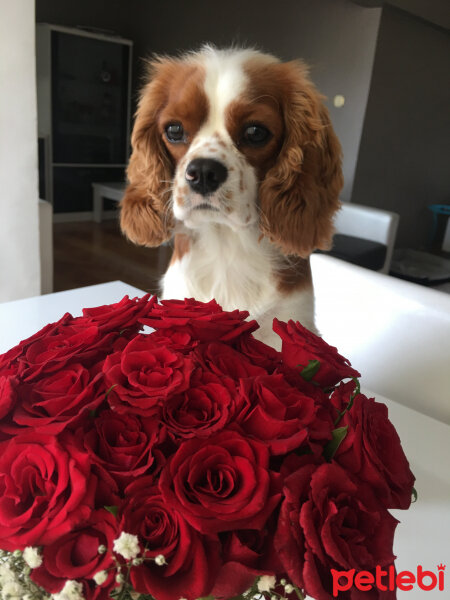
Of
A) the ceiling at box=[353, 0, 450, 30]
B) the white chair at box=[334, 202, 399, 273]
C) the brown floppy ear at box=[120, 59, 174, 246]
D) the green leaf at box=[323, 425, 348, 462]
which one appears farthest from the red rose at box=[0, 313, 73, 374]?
the ceiling at box=[353, 0, 450, 30]

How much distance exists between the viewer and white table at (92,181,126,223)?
16.1 feet

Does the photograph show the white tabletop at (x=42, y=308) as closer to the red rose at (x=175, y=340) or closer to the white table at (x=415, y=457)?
the white table at (x=415, y=457)

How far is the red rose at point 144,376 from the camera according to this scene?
1.02 feet

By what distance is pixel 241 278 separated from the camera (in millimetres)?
897

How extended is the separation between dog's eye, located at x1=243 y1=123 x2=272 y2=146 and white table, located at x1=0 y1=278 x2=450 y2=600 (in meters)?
0.40

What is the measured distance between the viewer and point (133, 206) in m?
0.93

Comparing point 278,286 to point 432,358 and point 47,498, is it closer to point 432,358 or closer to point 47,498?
point 432,358

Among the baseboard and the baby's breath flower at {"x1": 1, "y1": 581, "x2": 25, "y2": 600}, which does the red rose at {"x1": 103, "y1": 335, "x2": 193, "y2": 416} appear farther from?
the baseboard

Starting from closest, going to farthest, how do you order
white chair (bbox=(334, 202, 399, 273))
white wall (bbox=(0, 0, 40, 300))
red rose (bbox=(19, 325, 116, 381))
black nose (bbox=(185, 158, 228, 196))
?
1. red rose (bbox=(19, 325, 116, 381))
2. black nose (bbox=(185, 158, 228, 196))
3. white wall (bbox=(0, 0, 40, 300))
4. white chair (bbox=(334, 202, 399, 273))

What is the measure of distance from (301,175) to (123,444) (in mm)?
628

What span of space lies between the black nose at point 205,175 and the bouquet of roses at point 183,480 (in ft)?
1.45

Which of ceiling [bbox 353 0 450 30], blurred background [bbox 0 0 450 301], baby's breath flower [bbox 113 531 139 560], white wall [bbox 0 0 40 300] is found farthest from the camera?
blurred background [bbox 0 0 450 301]

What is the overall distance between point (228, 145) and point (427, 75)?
163 inches

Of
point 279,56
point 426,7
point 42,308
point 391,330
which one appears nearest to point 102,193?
point 279,56
